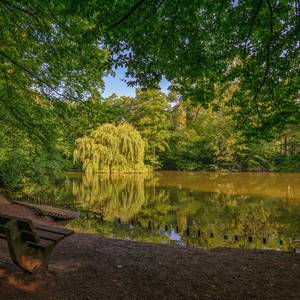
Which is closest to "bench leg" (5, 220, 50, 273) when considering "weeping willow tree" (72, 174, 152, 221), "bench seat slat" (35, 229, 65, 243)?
"bench seat slat" (35, 229, 65, 243)

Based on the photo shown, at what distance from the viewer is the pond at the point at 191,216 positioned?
8.65 metres

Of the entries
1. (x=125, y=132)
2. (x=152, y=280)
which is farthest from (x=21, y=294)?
(x=125, y=132)

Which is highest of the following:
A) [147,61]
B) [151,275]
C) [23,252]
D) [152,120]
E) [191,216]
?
[152,120]

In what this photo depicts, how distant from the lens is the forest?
3686 millimetres

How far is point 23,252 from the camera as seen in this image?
286cm

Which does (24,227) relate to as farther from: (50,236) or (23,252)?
(50,236)

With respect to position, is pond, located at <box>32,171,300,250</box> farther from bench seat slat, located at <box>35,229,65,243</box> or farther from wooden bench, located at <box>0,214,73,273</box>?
wooden bench, located at <box>0,214,73,273</box>

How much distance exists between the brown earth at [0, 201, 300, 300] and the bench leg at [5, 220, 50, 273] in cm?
19

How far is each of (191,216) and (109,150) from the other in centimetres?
1813

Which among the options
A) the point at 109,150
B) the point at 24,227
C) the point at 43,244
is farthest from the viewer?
the point at 109,150

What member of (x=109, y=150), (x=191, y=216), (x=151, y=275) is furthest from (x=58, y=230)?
(x=109, y=150)

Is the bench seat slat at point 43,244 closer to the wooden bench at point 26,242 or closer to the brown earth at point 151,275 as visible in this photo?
the wooden bench at point 26,242

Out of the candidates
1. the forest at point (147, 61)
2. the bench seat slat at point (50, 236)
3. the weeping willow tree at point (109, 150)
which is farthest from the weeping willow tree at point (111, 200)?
the bench seat slat at point (50, 236)

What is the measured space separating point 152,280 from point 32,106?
5.19 metres
